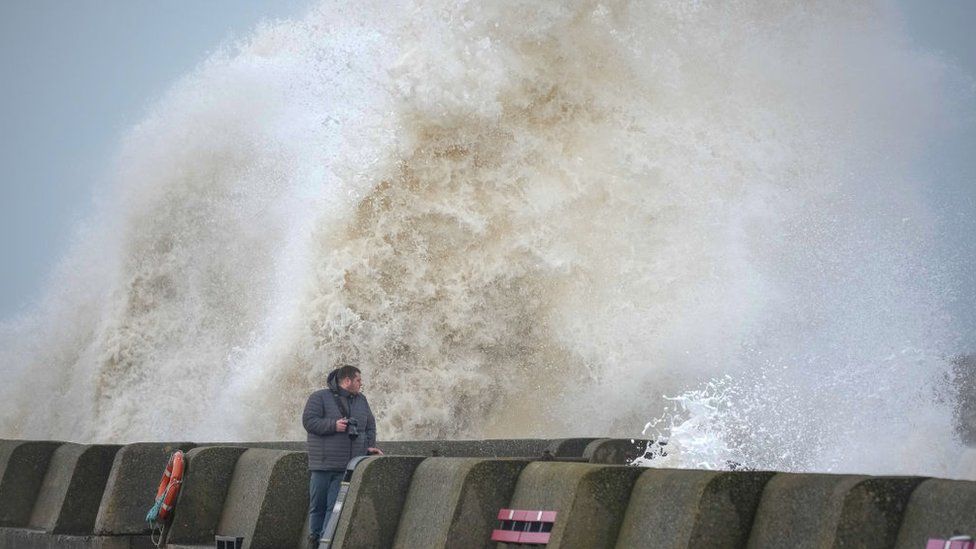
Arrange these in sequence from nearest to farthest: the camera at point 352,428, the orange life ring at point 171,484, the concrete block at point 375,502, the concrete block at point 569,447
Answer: the concrete block at point 375,502, the camera at point 352,428, the orange life ring at point 171,484, the concrete block at point 569,447

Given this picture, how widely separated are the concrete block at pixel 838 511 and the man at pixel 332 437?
326cm

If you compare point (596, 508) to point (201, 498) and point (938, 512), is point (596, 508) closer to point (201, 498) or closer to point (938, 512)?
point (938, 512)

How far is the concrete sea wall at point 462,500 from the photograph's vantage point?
4.68m

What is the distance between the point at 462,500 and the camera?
21.8 ft

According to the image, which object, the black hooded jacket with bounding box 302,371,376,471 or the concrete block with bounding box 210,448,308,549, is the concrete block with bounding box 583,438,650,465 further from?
the concrete block with bounding box 210,448,308,549

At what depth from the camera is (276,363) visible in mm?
19859

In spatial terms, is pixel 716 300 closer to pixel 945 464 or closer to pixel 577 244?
pixel 577 244

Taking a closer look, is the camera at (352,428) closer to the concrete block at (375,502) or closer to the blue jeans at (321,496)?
the blue jeans at (321,496)

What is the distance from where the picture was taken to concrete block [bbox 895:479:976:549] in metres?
4.37

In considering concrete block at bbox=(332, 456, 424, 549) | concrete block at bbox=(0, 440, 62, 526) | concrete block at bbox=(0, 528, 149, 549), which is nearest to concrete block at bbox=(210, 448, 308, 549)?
concrete block at bbox=(332, 456, 424, 549)

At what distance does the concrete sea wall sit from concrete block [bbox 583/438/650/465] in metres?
0.01

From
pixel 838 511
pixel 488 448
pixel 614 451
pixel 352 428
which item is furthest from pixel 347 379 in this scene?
pixel 838 511

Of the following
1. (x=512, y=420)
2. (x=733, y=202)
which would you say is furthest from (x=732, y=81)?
(x=512, y=420)

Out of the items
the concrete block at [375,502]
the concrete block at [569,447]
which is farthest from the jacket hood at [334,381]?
the concrete block at [569,447]
